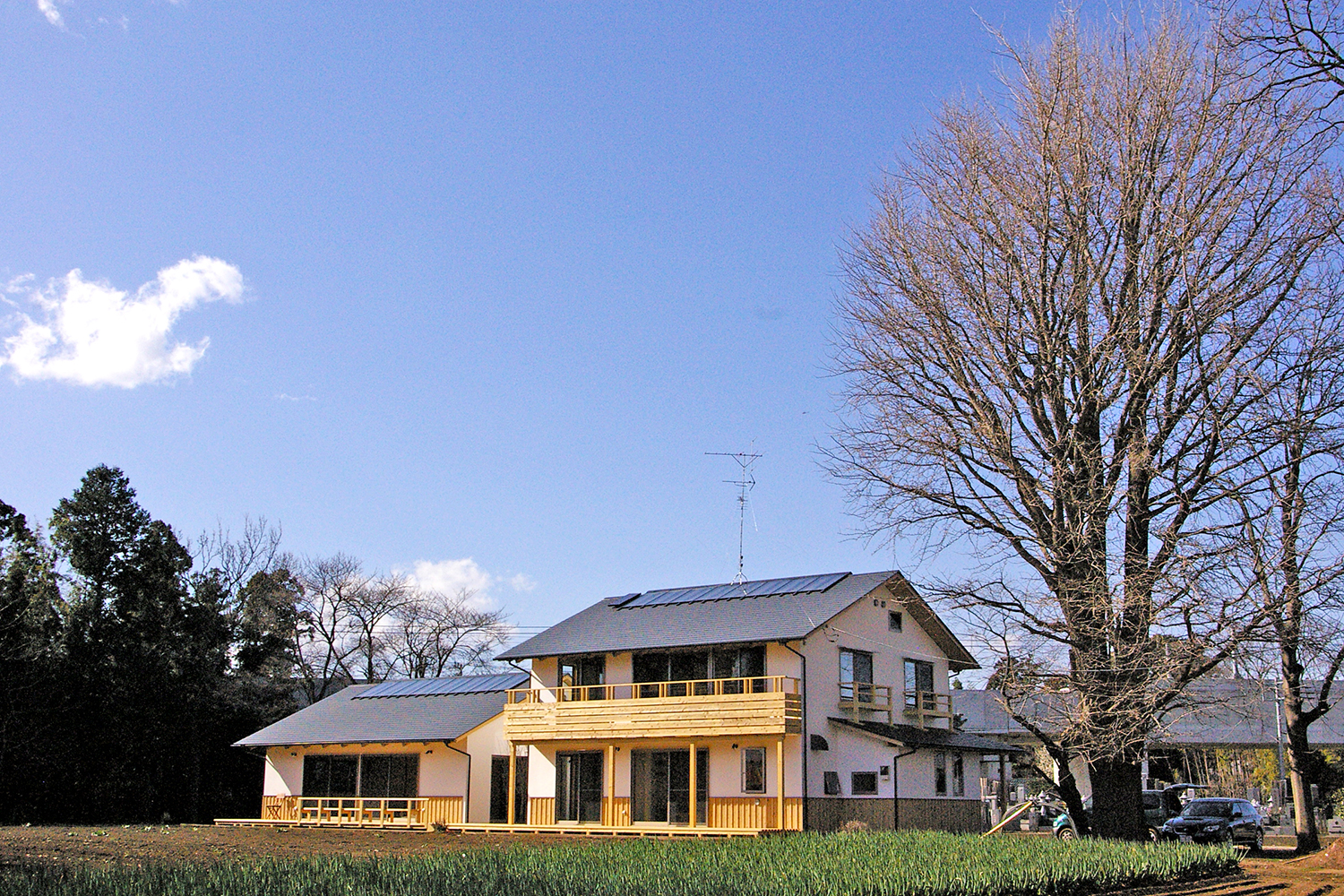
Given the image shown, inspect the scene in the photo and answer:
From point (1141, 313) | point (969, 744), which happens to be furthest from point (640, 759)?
point (1141, 313)

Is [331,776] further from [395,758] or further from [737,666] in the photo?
[737,666]

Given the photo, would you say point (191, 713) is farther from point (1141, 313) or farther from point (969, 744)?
point (1141, 313)

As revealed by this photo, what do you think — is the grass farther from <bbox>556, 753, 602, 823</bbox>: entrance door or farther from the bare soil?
<bbox>556, 753, 602, 823</bbox>: entrance door

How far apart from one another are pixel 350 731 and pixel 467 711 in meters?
3.71

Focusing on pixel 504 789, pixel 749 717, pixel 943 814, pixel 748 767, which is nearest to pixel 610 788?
pixel 748 767

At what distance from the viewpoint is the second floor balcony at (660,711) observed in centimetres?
2853

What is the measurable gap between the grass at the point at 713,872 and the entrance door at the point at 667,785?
10080 mm

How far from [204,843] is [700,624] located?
13.1 m

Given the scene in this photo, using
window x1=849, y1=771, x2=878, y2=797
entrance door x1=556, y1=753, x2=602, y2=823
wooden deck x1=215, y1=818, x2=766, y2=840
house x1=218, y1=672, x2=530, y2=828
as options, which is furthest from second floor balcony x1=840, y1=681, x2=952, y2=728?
house x1=218, y1=672, x2=530, y2=828

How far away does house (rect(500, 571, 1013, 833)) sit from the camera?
29016 mm

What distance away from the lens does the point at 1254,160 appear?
1727 centimetres

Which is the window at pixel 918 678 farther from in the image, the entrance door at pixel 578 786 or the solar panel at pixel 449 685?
the solar panel at pixel 449 685

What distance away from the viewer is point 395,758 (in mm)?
35156

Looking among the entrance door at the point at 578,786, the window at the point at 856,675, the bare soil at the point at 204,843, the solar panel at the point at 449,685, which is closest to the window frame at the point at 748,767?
the window at the point at 856,675
